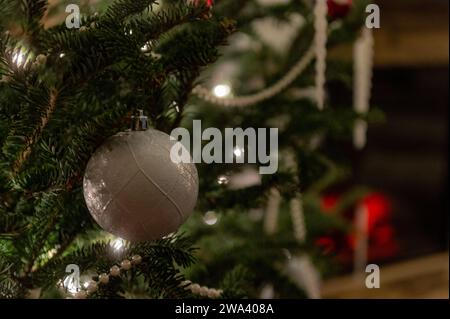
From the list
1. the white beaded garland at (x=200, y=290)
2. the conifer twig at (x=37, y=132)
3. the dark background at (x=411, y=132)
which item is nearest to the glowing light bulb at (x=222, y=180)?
the white beaded garland at (x=200, y=290)

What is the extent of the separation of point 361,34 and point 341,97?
139cm

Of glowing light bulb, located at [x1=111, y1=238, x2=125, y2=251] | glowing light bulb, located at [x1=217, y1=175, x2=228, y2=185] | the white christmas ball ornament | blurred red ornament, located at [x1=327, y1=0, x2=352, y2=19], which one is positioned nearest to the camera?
the white christmas ball ornament

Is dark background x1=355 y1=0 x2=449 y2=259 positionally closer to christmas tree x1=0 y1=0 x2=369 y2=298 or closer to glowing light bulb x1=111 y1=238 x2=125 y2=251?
christmas tree x1=0 y1=0 x2=369 y2=298

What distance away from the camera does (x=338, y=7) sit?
921 mm

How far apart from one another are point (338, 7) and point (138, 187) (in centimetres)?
53

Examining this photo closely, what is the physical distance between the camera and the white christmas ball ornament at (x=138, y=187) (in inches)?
21.9

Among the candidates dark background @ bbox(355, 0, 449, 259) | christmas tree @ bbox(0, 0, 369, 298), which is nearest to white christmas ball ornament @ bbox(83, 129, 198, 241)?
christmas tree @ bbox(0, 0, 369, 298)

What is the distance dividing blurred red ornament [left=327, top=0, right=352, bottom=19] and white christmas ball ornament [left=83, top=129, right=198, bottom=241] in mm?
460

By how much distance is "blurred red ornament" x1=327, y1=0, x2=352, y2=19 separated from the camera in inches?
36.1

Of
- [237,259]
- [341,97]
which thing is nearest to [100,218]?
[237,259]

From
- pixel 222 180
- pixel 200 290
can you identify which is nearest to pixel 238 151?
pixel 222 180

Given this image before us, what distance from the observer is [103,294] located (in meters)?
0.65

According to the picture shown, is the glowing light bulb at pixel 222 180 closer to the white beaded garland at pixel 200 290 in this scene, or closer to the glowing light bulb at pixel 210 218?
the glowing light bulb at pixel 210 218
